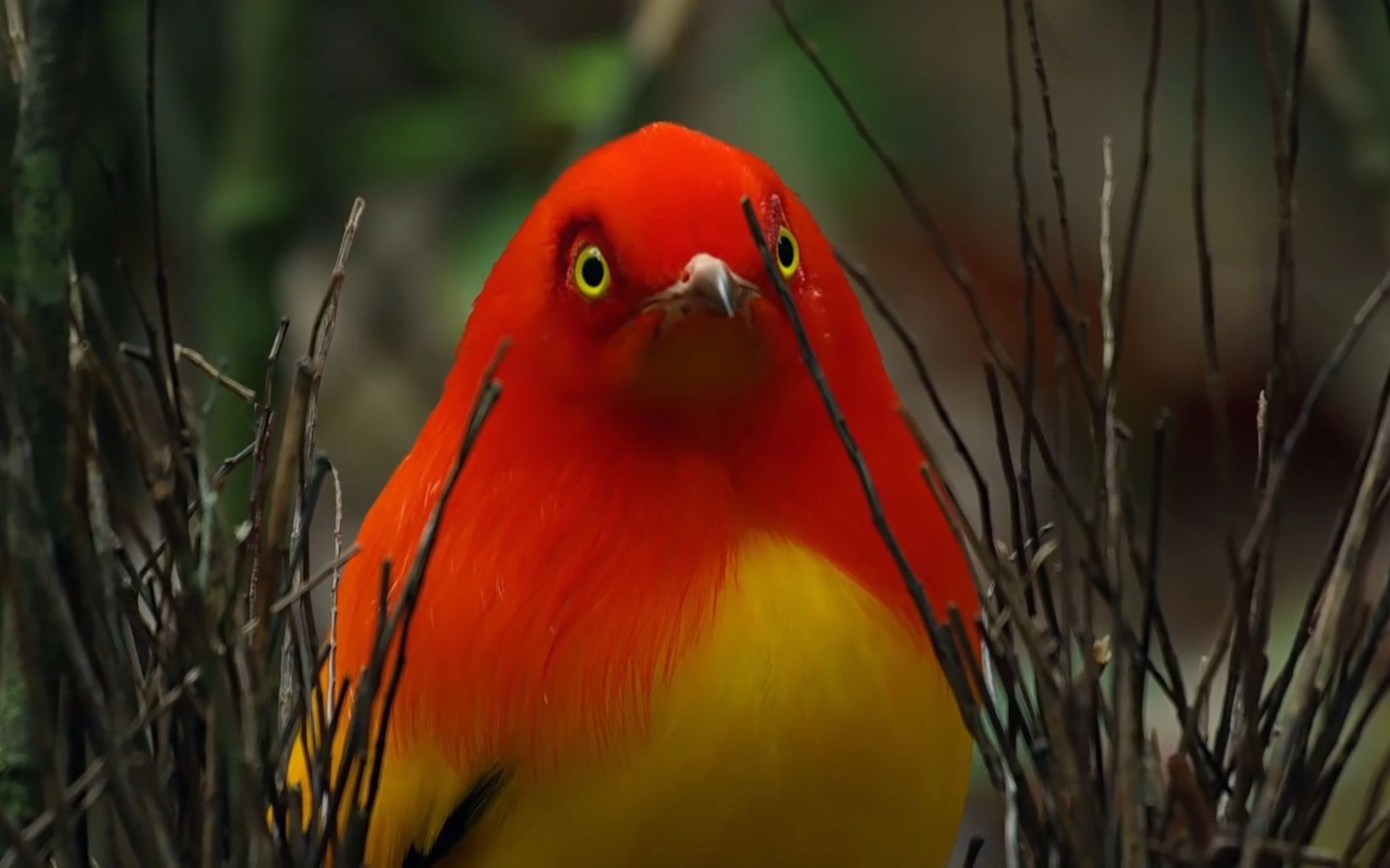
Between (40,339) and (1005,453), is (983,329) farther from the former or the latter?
(40,339)

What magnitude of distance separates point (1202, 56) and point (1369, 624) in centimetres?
30

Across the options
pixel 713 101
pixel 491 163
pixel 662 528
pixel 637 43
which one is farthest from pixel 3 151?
pixel 662 528

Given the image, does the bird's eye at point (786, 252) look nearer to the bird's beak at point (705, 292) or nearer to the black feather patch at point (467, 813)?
the bird's beak at point (705, 292)

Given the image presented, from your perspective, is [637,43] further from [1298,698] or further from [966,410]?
[1298,698]

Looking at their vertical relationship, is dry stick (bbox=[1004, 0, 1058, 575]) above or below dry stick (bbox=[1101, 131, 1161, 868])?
above

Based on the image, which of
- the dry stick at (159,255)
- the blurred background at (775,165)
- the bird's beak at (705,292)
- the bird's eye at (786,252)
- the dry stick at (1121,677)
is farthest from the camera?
the blurred background at (775,165)

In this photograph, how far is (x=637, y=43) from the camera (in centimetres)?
211

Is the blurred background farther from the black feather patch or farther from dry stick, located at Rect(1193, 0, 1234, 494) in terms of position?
dry stick, located at Rect(1193, 0, 1234, 494)

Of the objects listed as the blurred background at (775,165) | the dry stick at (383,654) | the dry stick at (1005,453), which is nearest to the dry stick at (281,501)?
the dry stick at (383,654)

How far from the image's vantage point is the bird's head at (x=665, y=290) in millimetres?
1021

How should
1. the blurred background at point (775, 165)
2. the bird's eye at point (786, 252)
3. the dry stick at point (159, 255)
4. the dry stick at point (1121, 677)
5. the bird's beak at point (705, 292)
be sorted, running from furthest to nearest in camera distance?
the blurred background at point (775, 165)
the bird's eye at point (786, 252)
the bird's beak at point (705, 292)
the dry stick at point (159, 255)
the dry stick at point (1121, 677)

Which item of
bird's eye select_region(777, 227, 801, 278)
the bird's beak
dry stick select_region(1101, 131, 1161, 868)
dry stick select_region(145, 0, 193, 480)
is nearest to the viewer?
dry stick select_region(1101, 131, 1161, 868)

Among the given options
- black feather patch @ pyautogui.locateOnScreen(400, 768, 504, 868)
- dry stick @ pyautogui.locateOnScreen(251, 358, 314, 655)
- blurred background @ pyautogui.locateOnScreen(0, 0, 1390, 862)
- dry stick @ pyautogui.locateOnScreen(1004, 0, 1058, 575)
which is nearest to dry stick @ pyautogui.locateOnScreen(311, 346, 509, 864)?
dry stick @ pyautogui.locateOnScreen(251, 358, 314, 655)

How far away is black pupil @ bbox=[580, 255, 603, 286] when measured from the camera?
1064 millimetres
